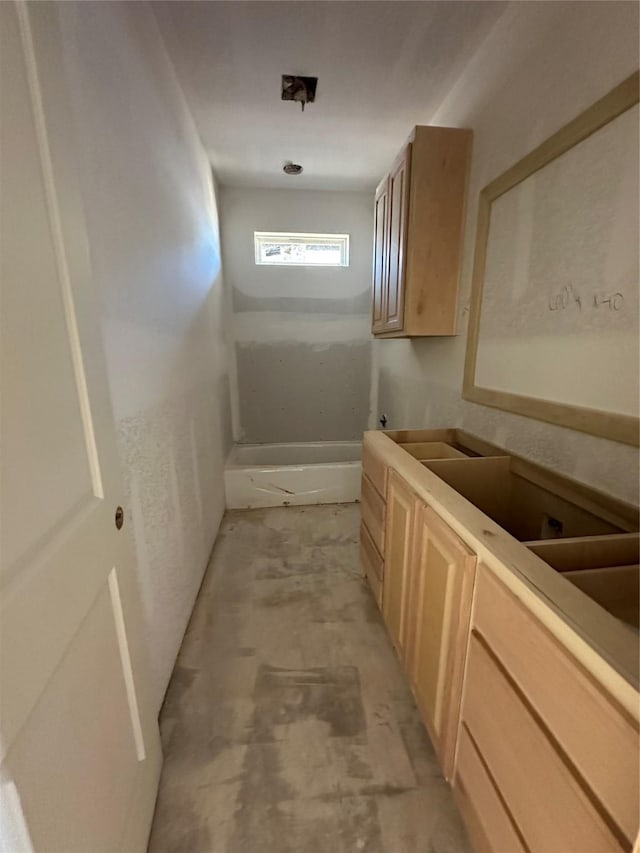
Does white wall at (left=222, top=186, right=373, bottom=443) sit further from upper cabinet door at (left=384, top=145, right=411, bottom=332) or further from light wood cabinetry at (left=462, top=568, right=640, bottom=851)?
light wood cabinetry at (left=462, top=568, right=640, bottom=851)

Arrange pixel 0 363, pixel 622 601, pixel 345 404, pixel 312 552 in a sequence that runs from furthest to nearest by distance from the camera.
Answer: pixel 345 404, pixel 312 552, pixel 622 601, pixel 0 363

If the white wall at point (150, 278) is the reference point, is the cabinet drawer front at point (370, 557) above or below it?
below

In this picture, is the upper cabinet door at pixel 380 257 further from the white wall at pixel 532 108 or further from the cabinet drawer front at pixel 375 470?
the cabinet drawer front at pixel 375 470

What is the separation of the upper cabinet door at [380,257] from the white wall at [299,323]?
3.39 feet

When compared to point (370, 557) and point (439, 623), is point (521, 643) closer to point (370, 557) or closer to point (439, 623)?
point (439, 623)

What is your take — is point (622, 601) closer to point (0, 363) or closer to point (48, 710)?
point (48, 710)

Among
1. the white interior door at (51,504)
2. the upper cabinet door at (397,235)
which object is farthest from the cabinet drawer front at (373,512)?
the white interior door at (51,504)

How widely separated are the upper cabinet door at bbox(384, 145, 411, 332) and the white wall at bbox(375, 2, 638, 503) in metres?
0.30

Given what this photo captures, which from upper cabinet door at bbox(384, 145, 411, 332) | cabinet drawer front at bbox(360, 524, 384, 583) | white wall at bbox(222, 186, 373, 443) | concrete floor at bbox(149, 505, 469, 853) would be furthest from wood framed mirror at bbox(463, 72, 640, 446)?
white wall at bbox(222, 186, 373, 443)

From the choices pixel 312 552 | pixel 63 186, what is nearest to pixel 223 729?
pixel 312 552

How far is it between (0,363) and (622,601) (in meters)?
1.31

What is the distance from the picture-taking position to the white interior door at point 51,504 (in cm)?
56

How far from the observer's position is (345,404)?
3.83 metres

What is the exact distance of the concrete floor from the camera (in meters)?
1.08
